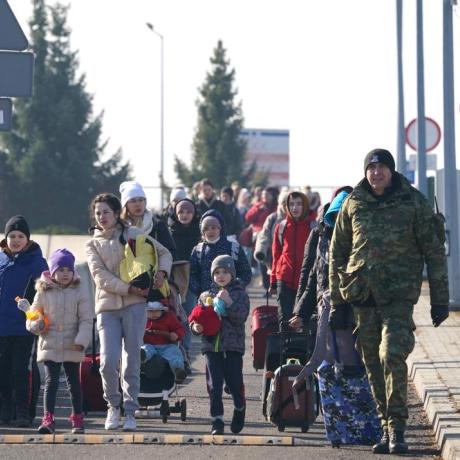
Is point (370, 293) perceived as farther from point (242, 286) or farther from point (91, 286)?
point (91, 286)

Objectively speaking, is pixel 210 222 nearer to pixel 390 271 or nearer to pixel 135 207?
pixel 135 207

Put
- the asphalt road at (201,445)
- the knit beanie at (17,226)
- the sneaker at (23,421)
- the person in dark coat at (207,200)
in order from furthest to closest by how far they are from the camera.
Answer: the person in dark coat at (207,200) → the knit beanie at (17,226) → the sneaker at (23,421) → the asphalt road at (201,445)

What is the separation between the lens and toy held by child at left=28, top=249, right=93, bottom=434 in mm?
12109

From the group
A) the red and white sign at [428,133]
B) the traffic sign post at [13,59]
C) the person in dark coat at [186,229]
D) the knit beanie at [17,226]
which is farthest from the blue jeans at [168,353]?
the red and white sign at [428,133]

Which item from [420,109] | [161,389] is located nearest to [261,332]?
Answer: [161,389]

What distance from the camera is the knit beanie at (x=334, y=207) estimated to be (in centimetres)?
1145

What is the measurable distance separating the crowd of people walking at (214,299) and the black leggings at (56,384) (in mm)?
10

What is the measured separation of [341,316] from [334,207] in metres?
0.84

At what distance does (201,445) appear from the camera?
36.0ft

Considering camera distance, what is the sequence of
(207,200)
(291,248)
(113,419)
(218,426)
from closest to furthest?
(218,426)
(113,419)
(291,248)
(207,200)

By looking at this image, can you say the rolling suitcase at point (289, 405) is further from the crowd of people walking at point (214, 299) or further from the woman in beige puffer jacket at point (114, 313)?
the woman in beige puffer jacket at point (114, 313)

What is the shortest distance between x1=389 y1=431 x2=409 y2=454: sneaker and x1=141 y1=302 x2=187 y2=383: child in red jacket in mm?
2578

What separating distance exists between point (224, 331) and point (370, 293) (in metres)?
1.60

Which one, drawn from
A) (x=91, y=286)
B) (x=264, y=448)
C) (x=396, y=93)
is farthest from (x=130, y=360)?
(x=396, y=93)
